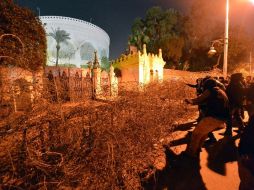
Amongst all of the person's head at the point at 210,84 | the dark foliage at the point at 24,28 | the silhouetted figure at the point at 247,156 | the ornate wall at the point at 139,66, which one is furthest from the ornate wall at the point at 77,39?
the silhouetted figure at the point at 247,156

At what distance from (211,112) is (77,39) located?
195 feet

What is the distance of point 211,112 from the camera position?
5246mm

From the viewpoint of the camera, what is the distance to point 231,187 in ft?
14.7

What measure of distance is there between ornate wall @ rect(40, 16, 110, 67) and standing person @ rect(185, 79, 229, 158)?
5042 centimetres

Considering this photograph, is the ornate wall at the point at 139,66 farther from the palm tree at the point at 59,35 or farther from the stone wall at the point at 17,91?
the palm tree at the point at 59,35

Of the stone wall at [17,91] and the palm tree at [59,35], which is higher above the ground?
the palm tree at [59,35]

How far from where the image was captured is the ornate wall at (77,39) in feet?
186

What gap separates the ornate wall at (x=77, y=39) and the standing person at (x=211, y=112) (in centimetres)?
5042

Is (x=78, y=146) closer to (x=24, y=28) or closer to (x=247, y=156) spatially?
(x=247, y=156)

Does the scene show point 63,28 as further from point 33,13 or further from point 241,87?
point 241,87

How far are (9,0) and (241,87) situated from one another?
12513 mm

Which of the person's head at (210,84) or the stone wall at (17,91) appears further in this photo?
the person's head at (210,84)

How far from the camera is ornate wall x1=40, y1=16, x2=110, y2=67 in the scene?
5684 centimetres

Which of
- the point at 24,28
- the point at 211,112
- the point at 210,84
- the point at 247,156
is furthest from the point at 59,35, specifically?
the point at 247,156
